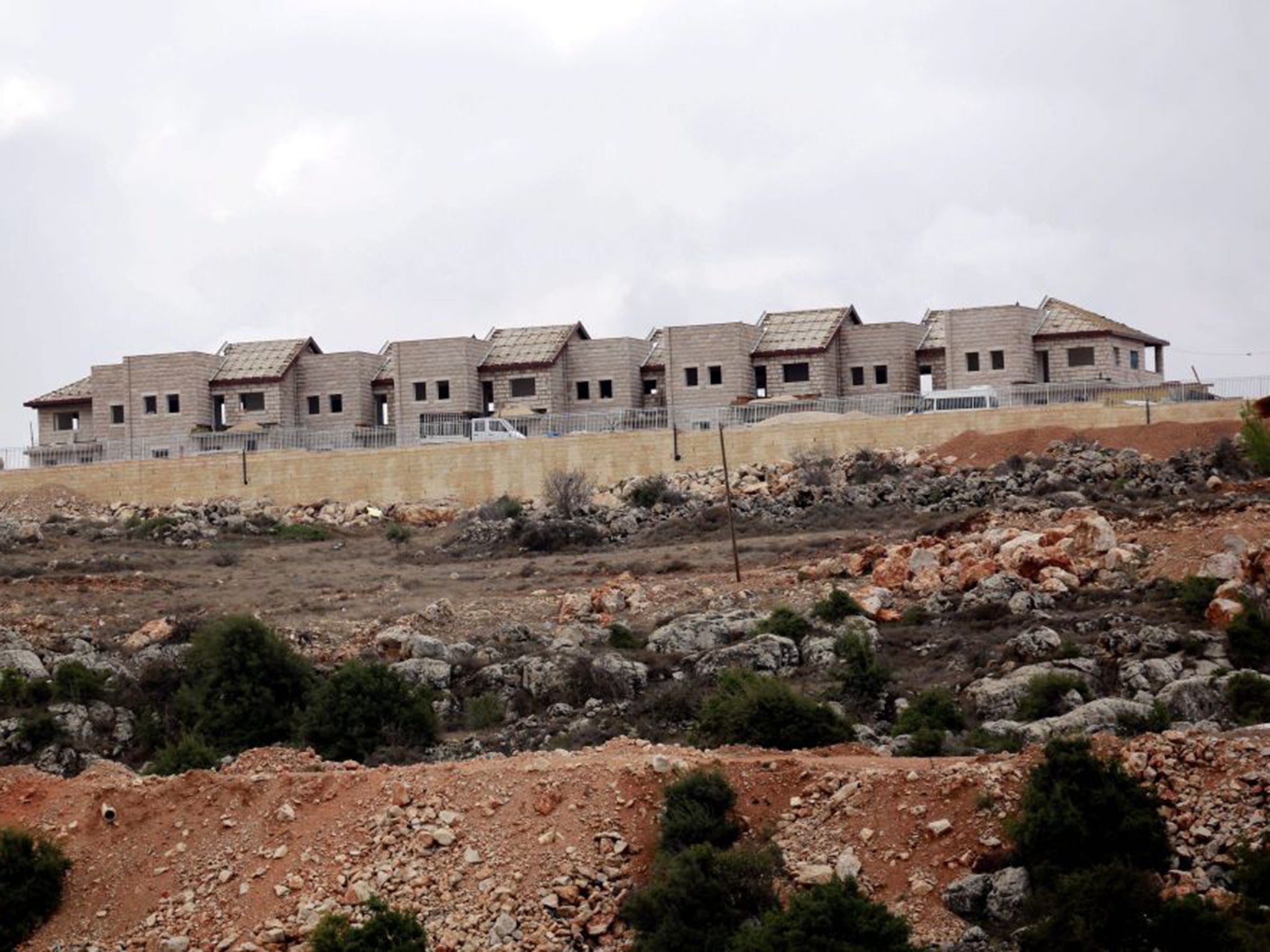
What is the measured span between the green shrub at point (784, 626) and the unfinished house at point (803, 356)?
1010 inches

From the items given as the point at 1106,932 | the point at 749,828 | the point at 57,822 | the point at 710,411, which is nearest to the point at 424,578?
the point at 710,411

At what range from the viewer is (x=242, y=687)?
2911 cm

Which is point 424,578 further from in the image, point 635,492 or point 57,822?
point 57,822

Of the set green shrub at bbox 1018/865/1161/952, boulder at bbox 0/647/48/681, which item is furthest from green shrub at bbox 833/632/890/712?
boulder at bbox 0/647/48/681

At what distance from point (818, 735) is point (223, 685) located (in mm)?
9791

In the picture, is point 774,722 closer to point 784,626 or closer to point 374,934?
point 374,934

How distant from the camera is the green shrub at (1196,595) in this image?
95.8 feet

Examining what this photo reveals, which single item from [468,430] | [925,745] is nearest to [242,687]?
[925,745]

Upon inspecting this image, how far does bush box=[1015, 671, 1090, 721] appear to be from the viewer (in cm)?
2508

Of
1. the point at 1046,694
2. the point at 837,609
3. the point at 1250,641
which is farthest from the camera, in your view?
the point at 837,609

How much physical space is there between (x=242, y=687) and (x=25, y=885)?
28.5ft

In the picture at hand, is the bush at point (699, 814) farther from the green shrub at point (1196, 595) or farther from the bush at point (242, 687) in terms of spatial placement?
the green shrub at point (1196, 595)

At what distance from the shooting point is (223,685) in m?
29.2

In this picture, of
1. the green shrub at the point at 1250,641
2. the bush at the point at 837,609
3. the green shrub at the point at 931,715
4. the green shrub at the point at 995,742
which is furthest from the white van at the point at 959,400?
the green shrub at the point at 995,742
